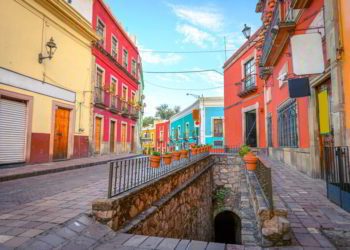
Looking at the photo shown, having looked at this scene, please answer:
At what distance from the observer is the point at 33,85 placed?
9125 mm

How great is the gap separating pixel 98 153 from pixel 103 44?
6738 millimetres

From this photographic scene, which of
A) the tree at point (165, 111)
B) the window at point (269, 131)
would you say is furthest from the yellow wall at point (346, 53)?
the tree at point (165, 111)

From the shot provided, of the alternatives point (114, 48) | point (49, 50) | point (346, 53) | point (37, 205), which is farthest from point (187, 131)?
point (37, 205)

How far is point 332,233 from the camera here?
2955 mm

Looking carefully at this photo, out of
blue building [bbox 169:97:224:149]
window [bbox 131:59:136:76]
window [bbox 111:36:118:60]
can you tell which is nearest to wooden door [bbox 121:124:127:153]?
window [bbox 131:59:136:76]

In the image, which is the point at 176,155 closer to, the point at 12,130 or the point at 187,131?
the point at 12,130

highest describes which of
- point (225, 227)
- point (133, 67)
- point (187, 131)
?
point (133, 67)

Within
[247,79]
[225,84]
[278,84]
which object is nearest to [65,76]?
[278,84]

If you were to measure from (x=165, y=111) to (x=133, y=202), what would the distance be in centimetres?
5548

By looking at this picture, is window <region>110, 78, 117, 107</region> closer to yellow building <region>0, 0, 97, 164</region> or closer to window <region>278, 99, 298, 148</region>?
yellow building <region>0, 0, 97, 164</region>

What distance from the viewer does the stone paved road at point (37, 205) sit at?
282 centimetres

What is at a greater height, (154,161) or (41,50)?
(41,50)

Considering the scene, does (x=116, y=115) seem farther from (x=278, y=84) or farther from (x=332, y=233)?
(x=332, y=233)

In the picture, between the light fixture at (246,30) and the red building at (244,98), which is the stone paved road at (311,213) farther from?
the light fixture at (246,30)
